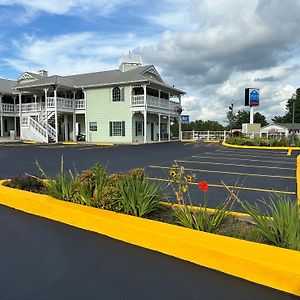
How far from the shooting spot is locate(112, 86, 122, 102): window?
32.8 m

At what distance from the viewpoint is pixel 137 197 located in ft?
16.9

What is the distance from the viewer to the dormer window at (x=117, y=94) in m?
32.7

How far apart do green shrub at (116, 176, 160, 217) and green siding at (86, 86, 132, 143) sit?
27064 mm

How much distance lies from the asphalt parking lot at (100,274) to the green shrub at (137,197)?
0.61 meters

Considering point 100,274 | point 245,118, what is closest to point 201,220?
point 100,274

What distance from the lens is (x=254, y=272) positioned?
11.4ft

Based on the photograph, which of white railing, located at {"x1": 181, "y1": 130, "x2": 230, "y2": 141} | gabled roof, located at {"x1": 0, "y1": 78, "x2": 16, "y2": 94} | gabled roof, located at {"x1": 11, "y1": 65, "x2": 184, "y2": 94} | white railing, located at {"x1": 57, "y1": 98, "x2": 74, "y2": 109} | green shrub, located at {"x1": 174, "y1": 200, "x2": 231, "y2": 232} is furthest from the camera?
white railing, located at {"x1": 181, "y1": 130, "x2": 230, "y2": 141}

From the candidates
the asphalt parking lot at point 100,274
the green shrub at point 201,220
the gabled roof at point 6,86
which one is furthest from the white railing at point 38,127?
the green shrub at point 201,220

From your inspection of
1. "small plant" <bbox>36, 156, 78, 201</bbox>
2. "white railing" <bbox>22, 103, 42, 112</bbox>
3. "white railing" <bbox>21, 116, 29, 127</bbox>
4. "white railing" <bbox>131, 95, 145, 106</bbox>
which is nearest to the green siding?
"white railing" <bbox>131, 95, 145, 106</bbox>

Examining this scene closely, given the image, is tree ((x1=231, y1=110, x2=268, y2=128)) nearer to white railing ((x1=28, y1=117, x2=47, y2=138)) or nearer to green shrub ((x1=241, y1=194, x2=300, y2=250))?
white railing ((x1=28, y1=117, x2=47, y2=138))

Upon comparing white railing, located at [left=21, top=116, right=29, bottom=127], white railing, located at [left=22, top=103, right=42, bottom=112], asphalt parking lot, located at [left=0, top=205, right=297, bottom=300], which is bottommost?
asphalt parking lot, located at [left=0, top=205, right=297, bottom=300]

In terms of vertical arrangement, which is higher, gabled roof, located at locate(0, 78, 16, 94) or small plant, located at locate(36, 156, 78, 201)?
gabled roof, located at locate(0, 78, 16, 94)

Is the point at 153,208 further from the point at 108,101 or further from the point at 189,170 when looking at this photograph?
the point at 108,101

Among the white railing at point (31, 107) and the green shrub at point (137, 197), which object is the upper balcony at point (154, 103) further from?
the green shrub at point (137, 197)
